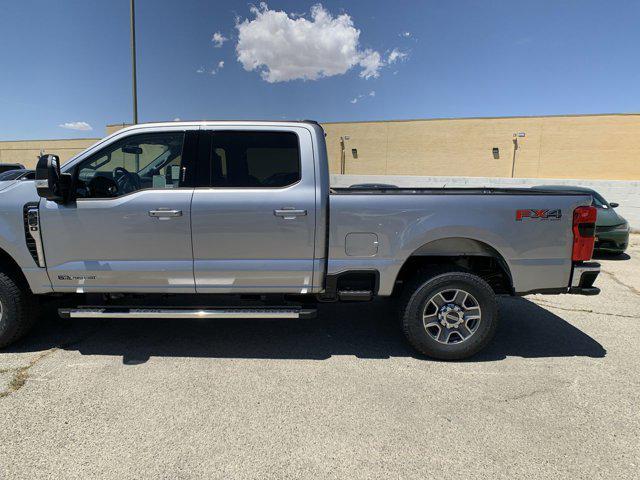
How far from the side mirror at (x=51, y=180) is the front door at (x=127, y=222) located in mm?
103

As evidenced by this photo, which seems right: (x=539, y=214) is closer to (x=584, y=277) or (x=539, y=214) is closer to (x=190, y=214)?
(x=584, y=277)

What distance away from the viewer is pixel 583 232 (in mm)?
3592

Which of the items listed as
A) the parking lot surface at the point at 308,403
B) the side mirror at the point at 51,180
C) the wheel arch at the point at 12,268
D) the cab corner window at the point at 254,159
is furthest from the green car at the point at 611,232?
the wheel arch at the point at 12,268

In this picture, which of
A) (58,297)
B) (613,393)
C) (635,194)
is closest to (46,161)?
(58,297)

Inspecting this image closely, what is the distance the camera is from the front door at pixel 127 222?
3494 millimetres

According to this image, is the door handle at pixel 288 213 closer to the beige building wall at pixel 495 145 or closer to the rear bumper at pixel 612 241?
the rear bumper at pixel 612 241

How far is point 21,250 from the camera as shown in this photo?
3.56 m

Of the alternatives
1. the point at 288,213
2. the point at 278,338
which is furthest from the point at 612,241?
the point at 288,213

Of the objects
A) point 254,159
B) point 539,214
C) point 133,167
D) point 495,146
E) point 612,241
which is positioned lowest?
point 612,241

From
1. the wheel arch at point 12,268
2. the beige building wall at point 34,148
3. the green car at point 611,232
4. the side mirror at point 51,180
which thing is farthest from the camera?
the beige building wall at point 34,148

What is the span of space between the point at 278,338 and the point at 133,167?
2.21 m

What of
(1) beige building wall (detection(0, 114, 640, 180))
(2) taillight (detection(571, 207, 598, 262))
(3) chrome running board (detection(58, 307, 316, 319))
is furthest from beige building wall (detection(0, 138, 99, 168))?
(2) taillight (detection(571, 207, 598, 262))

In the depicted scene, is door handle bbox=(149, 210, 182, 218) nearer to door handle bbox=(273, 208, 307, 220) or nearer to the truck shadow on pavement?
door handle bbox=(273, 208, 307, 220)

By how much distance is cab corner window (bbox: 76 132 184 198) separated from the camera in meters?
3.62
